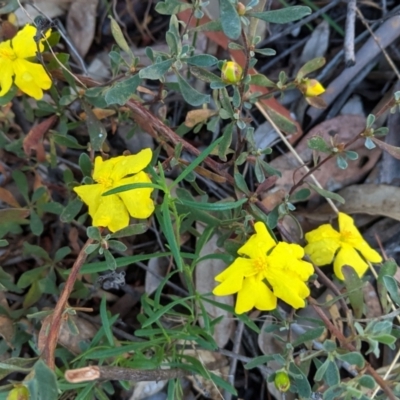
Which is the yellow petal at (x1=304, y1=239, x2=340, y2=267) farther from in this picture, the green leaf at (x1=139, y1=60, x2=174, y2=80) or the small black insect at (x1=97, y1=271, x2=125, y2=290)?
the green leaf at (x1=139, y1=60, x2=174, y2=80)

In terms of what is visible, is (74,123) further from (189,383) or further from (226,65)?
(189,383)

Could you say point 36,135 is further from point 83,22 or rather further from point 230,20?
point 230,20

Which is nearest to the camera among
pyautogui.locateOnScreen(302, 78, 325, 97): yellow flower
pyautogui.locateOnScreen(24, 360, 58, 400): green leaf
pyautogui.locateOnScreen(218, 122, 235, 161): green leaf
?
pyautogui.locateOnScreen(24, 360, 58, 400): green leaf

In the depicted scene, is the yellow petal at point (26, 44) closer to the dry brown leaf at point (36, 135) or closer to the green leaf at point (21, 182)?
the dry brown leaf at point (36, 135)

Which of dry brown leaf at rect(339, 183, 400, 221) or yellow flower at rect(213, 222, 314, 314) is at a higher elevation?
yellow flower at rect(213, 222, 314, 314)

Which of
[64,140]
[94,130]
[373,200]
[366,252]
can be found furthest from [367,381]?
[64,140]

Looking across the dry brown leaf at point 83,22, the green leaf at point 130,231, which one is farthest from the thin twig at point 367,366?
the dry brown leaf at point 83,22

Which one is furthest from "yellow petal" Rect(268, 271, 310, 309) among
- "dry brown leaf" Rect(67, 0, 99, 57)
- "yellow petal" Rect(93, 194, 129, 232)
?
"dry brown leaf" Rect(67, 0, 99, 57)
